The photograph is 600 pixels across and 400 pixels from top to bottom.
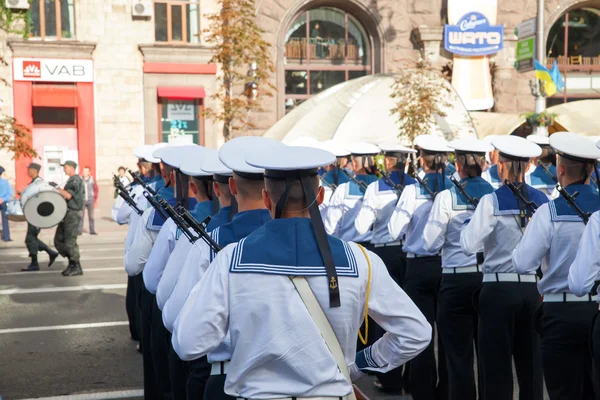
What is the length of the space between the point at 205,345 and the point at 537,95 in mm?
20160

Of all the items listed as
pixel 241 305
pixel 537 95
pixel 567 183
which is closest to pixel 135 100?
pixel 537 95

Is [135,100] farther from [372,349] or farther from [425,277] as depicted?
[372,349]

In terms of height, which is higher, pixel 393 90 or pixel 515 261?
pixel 393 90

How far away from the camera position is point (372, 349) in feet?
10.9

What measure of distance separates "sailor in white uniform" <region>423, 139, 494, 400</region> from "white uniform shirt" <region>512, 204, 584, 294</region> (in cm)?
128

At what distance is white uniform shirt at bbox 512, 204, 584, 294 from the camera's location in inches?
199

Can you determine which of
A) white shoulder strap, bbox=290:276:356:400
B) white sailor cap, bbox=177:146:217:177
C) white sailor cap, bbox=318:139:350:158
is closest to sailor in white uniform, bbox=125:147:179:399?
white sailor cap, bbox=177:146:217:177

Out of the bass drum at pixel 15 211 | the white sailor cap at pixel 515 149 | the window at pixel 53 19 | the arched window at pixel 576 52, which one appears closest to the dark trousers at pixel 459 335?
the white sailor cap at pixel 515 149

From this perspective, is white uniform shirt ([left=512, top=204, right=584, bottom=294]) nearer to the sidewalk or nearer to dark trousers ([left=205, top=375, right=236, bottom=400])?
dark trousers ([left=205, top=375, right=236, bottom=400])

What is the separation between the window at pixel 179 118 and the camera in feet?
90.1

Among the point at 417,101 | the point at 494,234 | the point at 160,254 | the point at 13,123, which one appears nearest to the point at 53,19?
the point at 13,123

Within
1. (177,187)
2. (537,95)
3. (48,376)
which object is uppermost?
(537,95)

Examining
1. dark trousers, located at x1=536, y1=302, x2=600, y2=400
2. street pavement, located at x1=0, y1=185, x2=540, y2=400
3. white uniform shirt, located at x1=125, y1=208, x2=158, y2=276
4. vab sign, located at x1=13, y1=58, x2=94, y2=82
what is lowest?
street pavement, located at x1=0, y1=185, x2=540, y2=400

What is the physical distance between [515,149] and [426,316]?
5.90ft
